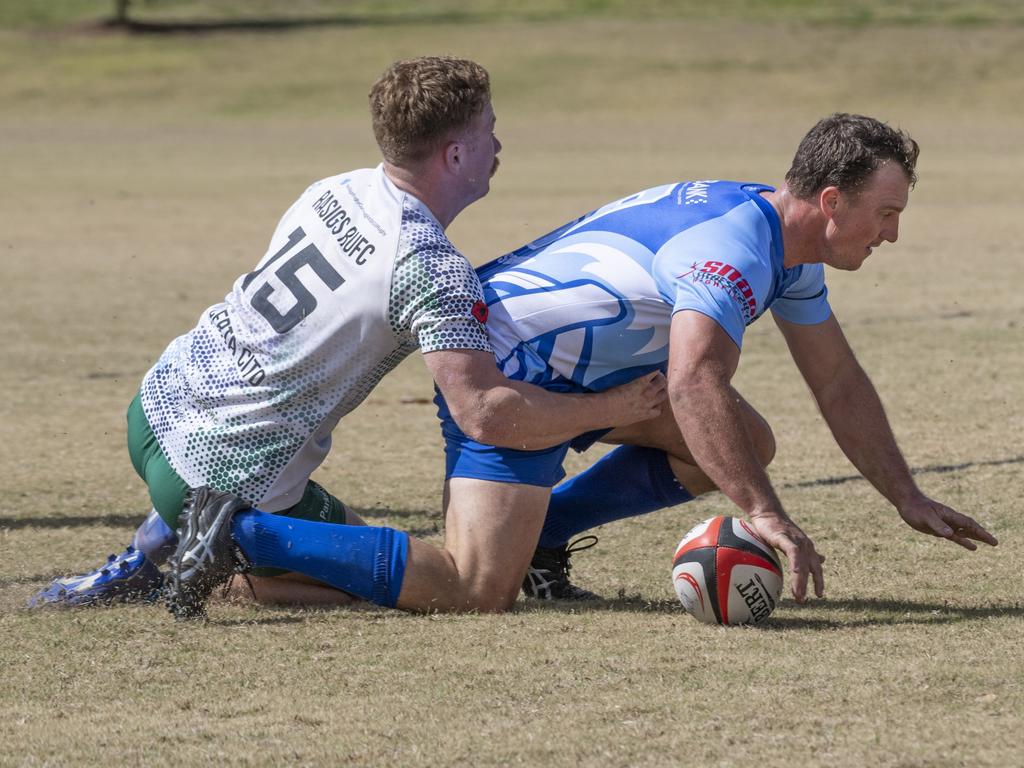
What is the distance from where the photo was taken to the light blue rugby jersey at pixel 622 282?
507cm

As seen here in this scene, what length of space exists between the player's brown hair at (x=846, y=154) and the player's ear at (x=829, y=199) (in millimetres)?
16

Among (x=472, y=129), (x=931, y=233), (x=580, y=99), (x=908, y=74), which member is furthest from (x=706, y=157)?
(x=472, y=129)

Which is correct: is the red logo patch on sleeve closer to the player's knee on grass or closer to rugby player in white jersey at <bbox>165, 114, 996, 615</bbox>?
rugby player in white jersey at <bbox>165, 114, 996, 615</bbox>

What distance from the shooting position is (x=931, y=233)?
19484 mm

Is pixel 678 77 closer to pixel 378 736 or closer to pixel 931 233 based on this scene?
pixel 931 233

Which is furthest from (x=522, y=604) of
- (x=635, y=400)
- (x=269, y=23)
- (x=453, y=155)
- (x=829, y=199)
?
(x=269, y=23)

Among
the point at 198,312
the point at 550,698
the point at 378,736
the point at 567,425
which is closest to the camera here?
the point at 378,736

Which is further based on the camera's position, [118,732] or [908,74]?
[908,74]

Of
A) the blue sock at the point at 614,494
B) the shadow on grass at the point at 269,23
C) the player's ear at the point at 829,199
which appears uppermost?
the player's ear at the point at 829,199

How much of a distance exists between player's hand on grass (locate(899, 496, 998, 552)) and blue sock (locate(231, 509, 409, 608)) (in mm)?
1659

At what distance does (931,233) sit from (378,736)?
16.5 meters

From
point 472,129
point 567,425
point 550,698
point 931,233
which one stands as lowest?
point 931,233

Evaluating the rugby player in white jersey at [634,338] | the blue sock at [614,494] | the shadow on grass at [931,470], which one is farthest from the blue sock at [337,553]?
the shadow on grass at [931,470]

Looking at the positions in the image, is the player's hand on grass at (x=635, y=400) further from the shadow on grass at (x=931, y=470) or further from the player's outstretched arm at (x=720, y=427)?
the shadow on grass at (x=931, y=470)
